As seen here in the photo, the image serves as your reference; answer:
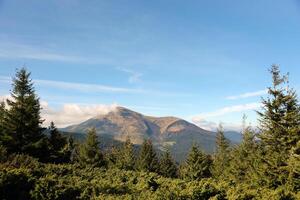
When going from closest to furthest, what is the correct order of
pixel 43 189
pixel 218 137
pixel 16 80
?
pixel 43 189, pixel 16 80, pixel 218 137

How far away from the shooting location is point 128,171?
106 ft

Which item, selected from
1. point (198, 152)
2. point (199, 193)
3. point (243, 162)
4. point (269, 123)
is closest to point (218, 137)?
point (198, 152)

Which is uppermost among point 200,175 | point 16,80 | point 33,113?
point 16,80

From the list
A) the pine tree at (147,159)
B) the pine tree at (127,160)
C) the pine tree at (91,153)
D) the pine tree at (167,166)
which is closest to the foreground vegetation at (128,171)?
the pine tree at (91,153)

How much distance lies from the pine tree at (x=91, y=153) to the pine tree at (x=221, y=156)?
24933mm

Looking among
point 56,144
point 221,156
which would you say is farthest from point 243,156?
point 56,144

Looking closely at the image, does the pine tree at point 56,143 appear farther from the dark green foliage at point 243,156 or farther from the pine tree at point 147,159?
the dark green foliage at point 243,156

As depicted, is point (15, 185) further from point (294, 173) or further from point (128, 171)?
point (294, 173)

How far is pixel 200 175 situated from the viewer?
6109 cm

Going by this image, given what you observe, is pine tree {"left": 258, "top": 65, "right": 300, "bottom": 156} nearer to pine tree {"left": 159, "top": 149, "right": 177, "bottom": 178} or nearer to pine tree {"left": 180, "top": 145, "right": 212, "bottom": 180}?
pine tree {"left": 180, "top": 145, "right": 212, "bottom": 180}

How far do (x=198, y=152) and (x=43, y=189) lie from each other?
48698mm

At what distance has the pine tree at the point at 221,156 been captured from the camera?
222ft

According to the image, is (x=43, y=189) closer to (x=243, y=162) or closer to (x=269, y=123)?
(x=269, y=123)

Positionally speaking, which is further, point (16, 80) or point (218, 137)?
point (218, 137)
